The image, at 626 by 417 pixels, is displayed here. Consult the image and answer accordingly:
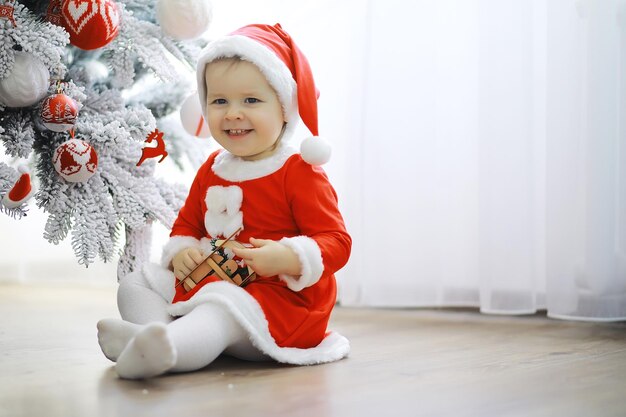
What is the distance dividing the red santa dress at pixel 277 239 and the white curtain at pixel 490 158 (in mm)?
561

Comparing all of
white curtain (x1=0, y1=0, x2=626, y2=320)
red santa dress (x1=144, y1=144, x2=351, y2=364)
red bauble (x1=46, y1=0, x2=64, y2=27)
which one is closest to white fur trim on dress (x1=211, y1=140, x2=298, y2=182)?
red santa dress (x1=144, y1=144, x2=351, y2=364)

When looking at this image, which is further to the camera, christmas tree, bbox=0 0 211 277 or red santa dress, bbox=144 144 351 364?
christmas tree, bbox=0 0 211 277

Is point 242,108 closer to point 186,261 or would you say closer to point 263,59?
point 263,59

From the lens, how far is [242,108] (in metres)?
1.25

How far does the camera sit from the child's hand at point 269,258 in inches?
44.8

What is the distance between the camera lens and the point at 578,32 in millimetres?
1567

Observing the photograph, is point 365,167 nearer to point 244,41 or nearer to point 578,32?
point 578,32

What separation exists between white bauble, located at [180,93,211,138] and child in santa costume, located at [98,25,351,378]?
0.23m

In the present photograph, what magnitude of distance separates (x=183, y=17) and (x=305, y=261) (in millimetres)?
570

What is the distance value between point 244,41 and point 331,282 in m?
0.42

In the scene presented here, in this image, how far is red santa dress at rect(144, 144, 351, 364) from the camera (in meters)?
1.16

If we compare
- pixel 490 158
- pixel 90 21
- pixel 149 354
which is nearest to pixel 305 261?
pixel 149 354

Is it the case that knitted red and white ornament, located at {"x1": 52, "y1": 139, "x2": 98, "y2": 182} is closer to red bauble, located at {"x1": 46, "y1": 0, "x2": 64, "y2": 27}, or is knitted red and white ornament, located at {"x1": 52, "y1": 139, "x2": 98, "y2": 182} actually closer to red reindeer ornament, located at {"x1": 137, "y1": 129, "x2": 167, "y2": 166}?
red reindeer ornament, located at {"x1": 137, "y1": 129, "x2": 167, "y2": 166}

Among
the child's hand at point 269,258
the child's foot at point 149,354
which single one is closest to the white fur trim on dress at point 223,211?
the child's hand at point 269,258
